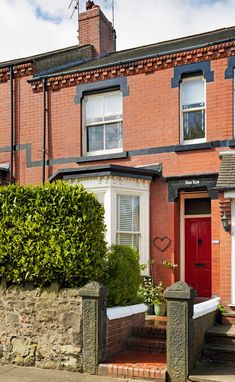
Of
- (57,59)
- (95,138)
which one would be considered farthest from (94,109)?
(57,59)

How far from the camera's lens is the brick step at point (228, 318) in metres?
9.07

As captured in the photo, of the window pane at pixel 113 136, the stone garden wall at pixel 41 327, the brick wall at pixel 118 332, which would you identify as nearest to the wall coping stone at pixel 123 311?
the brick wall at pixel 118 332

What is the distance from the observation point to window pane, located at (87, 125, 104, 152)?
13.0 m

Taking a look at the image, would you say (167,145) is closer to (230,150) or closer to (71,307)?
(230,150)

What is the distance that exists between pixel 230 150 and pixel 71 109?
488cm

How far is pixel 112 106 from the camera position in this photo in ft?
42.6

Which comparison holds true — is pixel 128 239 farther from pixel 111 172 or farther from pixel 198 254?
pixel 198 254

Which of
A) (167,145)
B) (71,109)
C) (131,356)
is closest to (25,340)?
(131,356)

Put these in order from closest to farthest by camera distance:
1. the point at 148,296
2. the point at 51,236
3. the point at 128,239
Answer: the point at 51,236, the point at 148,296, the point at 128,239

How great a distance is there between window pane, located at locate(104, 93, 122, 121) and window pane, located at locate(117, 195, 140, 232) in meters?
2.62

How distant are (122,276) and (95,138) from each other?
586cm

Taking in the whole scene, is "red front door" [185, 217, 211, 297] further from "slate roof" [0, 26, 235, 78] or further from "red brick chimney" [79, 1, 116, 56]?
"red brick chimney" [79, 1, 116, 56]

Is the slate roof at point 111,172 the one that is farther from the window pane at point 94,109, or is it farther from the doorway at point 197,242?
the window pane at point 94,109

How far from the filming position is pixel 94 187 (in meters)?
11.2
